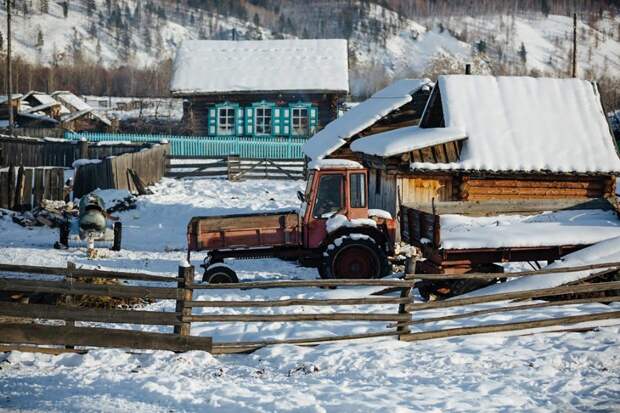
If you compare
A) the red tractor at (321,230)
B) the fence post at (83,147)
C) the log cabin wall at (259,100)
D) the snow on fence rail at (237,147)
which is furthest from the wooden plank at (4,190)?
the log cabin wall at (259,100)

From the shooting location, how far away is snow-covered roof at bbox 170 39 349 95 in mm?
38875

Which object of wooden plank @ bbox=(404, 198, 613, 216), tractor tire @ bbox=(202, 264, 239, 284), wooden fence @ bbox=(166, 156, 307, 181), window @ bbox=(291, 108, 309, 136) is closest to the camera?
tractor tire @ bbox=(202, 264, 239, 284)

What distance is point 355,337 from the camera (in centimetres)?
945

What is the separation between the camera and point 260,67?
136 feet

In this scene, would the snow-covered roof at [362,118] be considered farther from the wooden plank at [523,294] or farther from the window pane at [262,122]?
the window pane at [262,122]

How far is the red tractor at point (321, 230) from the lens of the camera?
13.2 meters

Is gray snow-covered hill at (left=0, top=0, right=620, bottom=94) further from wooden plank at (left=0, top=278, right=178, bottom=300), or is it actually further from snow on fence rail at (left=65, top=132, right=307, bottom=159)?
wooden plank at (left=0, top=278, right=178, bottom=300)

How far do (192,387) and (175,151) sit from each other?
3094cm

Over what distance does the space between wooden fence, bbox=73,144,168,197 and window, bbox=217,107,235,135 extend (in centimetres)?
1079

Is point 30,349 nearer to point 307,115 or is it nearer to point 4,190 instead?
point 4,190

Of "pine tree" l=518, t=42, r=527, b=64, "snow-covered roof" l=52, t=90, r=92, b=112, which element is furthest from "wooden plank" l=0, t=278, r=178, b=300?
"pine tree" l=518, t=42, r=527, b=64

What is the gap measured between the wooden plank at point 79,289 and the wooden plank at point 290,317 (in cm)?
46

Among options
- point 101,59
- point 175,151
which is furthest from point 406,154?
point 101,59

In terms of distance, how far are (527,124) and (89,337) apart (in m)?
11.6
